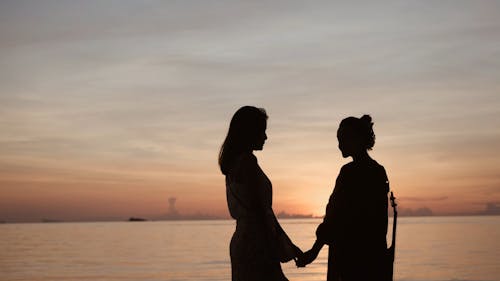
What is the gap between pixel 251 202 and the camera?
19.6ft

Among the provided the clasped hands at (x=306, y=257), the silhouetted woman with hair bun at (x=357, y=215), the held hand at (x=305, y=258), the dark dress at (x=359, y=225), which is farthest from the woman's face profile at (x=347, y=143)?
the held hand at (x=305, y=258)

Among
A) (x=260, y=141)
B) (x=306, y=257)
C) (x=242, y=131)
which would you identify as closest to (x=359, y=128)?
(x=260, y=141)

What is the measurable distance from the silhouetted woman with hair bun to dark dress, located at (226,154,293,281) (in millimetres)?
649

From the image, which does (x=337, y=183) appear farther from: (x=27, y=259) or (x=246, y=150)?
(x=27, y=259)

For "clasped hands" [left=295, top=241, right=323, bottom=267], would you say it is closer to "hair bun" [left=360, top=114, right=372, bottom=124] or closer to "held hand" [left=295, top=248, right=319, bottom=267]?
"held hand" [left=295, top=248, right=319, bottom=267]

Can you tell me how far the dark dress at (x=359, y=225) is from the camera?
6.44 m

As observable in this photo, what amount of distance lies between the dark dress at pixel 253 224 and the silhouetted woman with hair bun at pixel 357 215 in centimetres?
65

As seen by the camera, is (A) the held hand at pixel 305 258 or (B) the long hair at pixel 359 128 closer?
(B) the long hair at pixel 359 128

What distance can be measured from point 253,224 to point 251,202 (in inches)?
7.4

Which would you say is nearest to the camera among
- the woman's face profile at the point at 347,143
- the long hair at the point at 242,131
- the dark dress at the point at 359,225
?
the long hair at the point at 242,131

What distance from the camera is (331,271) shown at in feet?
21.5

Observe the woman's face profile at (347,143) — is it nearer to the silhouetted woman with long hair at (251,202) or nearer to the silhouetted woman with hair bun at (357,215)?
the silhouetted woman with hair bun at (357,215)

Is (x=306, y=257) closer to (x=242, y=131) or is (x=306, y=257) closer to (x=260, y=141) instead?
(x=260, y=141)

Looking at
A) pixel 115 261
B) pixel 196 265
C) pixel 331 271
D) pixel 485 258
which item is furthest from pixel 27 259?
pixel 331 271
